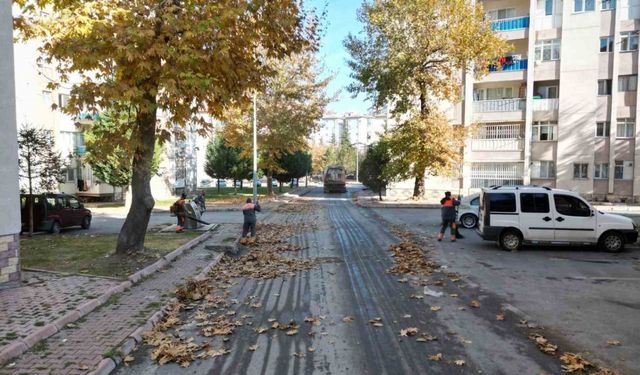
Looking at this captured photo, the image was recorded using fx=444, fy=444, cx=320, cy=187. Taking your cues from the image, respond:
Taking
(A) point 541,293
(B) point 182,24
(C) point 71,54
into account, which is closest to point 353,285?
(A) point 541,293

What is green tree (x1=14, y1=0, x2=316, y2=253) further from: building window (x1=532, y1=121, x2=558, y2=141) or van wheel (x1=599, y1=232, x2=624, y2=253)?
building window (x1=532, y1=121, x2=558, y2=141)

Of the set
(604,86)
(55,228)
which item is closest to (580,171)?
(604,86)

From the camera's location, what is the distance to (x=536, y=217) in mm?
13117

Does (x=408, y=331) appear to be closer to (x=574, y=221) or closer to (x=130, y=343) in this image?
(x=130, y=343)

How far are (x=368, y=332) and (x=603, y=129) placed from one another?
34367 mm

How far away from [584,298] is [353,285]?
4.22 metres

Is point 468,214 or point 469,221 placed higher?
point 468,214

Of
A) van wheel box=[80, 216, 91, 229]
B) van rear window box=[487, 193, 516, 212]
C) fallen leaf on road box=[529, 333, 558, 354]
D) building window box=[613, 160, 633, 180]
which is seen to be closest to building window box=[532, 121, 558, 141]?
building window box=[613, 160, 633, 180]

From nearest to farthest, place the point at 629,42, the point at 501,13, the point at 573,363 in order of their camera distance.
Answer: the point at 573,363 < the point at 629,42 < the point at 501,13

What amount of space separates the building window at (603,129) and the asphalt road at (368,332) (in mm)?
29807

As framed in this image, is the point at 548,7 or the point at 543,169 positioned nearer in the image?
the point at 548,7

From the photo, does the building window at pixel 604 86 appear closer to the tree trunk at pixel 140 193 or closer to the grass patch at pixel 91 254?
the grass patch at pixel 91 254

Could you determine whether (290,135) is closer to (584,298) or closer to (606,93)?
(606,93)

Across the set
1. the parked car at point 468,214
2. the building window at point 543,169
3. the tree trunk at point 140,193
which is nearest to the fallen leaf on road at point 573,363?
the tree trunk at point 140,193
